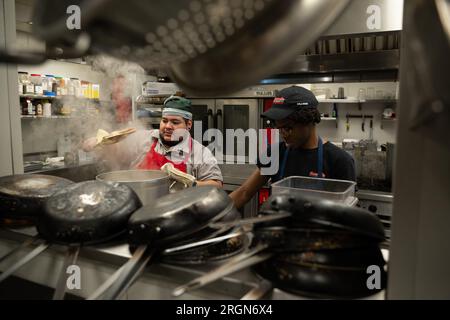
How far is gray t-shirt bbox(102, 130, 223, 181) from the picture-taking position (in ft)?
7.71

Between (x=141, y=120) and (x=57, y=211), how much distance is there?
11.9 ft

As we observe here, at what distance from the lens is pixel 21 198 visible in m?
1.03

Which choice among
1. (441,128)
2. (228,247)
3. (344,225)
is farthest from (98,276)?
(441,128)

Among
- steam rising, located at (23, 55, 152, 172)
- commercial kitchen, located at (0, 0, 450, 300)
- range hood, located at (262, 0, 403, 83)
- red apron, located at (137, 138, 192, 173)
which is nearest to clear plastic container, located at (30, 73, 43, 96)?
steam rising, located at (23, 55, 152, 172)

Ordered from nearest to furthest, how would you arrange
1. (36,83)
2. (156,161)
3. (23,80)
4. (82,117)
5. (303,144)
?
(303,144) → (156,161) → (23,80) → (36,83) → (82,117)

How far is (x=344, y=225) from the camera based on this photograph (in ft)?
2.18

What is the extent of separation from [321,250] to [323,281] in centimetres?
6

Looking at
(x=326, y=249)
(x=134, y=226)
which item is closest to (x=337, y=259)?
(x=326, y=249)

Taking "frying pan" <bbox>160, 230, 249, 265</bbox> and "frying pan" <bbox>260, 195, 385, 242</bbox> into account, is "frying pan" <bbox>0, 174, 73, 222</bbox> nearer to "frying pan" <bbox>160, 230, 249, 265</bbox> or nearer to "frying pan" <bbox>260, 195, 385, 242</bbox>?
"frying pan" <bbox>160, 230, 249, 265</bbox>

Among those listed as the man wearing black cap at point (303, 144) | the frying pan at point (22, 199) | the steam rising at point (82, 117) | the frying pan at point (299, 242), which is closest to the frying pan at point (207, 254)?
the frying pan at point (299, 242)

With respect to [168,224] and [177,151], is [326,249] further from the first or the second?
[177,151]

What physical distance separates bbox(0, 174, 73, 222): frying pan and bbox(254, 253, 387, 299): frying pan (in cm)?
76

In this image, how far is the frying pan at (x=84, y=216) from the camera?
0.83m
